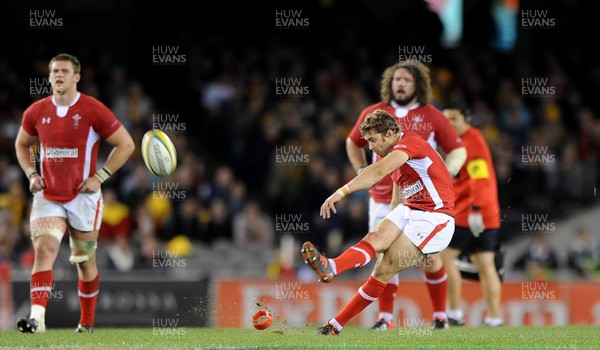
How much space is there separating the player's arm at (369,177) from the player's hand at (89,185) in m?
2.56

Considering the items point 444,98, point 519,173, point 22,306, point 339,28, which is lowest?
point 22,306

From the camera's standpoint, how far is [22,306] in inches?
599

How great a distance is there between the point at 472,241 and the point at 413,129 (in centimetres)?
202

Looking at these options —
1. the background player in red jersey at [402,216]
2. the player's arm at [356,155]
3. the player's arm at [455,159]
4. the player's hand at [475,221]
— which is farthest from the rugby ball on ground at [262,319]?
the player's hand at [475,221]

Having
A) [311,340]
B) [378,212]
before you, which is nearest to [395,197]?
[378,212]

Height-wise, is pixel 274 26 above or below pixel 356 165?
above

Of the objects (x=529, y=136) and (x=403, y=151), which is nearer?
(x=403, y=151)

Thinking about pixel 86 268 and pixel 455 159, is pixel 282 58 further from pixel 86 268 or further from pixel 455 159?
pixel 86 268

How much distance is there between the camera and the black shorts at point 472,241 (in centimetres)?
1234

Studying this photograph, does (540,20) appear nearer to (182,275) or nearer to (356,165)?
(182,275)

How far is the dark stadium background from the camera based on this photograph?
19.6 meters

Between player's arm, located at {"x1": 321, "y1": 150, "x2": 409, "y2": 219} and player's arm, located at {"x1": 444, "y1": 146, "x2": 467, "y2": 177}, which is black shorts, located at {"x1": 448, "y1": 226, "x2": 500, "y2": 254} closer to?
player's arm, located at {"x1": 444, "y1": 146, "x2": 467, "y2": 177}

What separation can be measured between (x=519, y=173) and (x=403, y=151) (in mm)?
11104

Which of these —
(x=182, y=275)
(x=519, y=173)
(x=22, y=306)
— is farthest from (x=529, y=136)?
(x=22, y=306)
